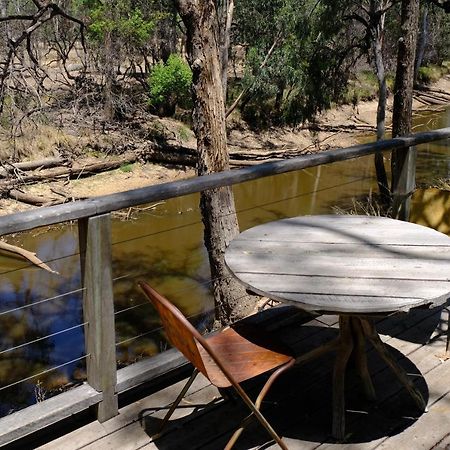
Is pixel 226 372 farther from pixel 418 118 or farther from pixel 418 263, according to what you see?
pixel 418 118

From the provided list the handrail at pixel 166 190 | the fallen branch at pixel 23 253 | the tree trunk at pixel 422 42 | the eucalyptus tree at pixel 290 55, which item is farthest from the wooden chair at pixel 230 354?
the tree trunk at pixel 422 42

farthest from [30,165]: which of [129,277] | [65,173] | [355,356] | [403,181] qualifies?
[355,356]

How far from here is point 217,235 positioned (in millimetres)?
5777

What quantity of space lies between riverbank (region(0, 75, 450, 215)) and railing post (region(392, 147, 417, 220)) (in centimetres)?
995

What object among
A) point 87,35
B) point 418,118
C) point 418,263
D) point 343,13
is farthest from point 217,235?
point 418,118

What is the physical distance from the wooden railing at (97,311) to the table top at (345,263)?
1.42 feet

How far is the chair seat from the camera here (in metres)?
2.29

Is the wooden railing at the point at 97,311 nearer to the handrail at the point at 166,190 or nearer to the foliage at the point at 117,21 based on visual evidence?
the handrail at the point at 166,190

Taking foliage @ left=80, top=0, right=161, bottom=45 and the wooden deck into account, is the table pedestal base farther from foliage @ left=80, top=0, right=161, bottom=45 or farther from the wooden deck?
foliage @ left=80, top=0, right=161, bottom=45

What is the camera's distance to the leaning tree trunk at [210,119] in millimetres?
5227

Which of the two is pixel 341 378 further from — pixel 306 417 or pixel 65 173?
pixel 65 173

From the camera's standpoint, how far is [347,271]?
2480mm

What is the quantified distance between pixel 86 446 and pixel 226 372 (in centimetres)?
83

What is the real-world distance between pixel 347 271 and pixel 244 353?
0.53 m
